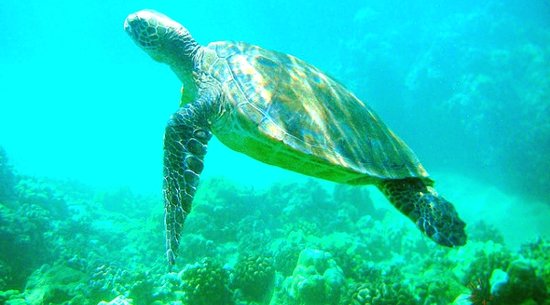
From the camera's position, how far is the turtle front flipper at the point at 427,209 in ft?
11.8

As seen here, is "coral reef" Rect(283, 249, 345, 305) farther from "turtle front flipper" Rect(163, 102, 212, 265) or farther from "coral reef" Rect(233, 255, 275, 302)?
"turtle front flipper" Rect(163, 102, 212, 265)

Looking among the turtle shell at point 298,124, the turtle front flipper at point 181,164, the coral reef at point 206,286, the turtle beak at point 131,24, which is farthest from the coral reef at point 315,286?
the turtle beak at point 131,24

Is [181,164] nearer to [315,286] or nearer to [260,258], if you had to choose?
[315,286]

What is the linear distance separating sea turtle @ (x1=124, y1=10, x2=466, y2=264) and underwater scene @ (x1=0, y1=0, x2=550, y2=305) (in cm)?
2

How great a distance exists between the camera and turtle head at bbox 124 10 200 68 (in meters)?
4.80

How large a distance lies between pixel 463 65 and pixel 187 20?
53414mm

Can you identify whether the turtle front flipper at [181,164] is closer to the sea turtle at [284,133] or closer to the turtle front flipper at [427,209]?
the sea turtle at [284,133]

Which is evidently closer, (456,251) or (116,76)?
(456,251)

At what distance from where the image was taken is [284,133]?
A: 3537 mm

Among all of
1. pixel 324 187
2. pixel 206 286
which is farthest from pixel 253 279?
pixel 324 187

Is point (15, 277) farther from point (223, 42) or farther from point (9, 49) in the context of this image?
point (9, 49)

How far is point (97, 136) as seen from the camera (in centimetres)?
5384

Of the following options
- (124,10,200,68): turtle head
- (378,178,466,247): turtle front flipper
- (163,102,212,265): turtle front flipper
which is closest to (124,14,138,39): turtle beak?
(124,10,200,68): turtle head

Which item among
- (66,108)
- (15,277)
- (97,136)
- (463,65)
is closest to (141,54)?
(97,136)
